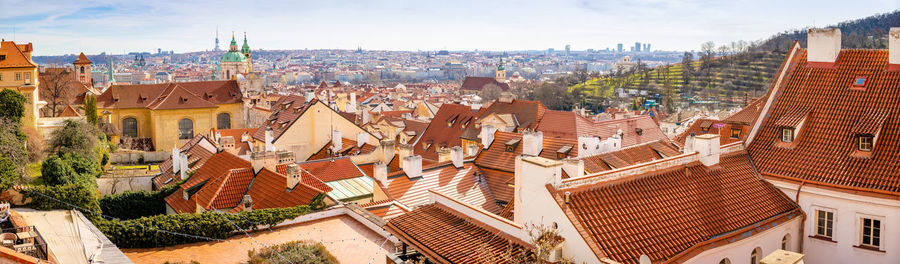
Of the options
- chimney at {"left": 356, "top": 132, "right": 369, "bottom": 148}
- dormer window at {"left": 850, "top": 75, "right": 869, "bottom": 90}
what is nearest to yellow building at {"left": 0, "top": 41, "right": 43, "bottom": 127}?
chimney at {"left": 356, "top": 132, "right": 369, "bottom": 148}

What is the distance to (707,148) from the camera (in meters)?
16.8

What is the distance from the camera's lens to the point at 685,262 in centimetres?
1324

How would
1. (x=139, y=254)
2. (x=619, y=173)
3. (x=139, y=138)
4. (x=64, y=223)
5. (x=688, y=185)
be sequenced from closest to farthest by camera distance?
(x=619, y=173) < (x=688, y=185) < (x=139, y=254) < (x=64, y=223) < (x=139, y=138)

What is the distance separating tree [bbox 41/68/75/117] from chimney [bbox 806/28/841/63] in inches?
2478

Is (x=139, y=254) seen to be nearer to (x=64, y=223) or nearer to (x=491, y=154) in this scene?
(x=64, y=223)

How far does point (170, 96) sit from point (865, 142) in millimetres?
62061

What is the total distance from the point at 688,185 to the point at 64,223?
17592mm

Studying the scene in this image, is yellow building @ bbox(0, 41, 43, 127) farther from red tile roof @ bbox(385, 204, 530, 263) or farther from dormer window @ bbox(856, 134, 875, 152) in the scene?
dormer window @ bbox(856, 134, 875, 152)

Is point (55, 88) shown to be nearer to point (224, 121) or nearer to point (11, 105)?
point (224, 121)

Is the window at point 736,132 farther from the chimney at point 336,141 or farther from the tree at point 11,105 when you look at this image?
the tree at point 11,105

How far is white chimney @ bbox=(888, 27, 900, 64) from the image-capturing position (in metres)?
17.8

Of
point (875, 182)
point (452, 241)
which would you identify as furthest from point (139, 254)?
point (875, 182)

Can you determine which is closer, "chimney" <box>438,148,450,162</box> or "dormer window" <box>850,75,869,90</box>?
"dormer window" <box>850,75,869,90</box>

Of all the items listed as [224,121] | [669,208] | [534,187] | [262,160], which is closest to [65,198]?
[262,160]
